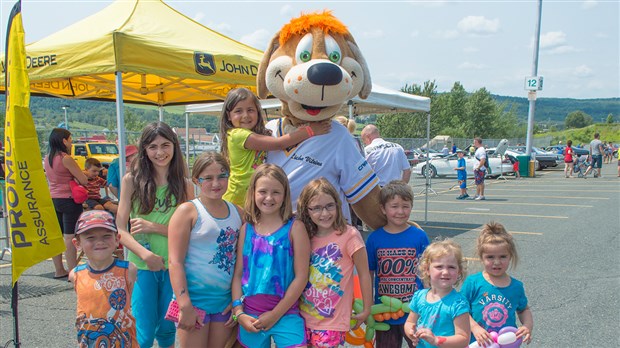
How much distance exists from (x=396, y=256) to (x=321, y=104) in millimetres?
929

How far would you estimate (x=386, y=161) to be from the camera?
6.89m

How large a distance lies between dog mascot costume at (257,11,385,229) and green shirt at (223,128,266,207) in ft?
0.35

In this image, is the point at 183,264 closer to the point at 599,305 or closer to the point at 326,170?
the point at 326,170

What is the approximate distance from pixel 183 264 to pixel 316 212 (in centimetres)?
71

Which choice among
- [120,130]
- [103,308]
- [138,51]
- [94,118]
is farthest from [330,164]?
[94,118]

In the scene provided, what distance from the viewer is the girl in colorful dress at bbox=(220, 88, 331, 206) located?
2.70m

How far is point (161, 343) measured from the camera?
299 centimetres

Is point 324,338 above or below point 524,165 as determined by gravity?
above

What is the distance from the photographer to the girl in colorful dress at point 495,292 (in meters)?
2.50

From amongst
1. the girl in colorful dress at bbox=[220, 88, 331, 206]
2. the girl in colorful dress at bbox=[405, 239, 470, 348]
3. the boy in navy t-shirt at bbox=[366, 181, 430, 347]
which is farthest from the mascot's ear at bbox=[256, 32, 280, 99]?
the girl in colorful dress at bbox=[405, 239, 470, 348]

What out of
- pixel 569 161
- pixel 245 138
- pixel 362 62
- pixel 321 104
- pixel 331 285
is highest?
pixel 362 62

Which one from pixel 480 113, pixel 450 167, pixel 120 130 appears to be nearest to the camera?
pixel 120 130

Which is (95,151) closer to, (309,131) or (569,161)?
(309,131)

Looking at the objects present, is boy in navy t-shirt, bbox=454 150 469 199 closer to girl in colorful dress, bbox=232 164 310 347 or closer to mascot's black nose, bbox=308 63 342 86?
mascot's black nose, bbox=308 63 342 86
